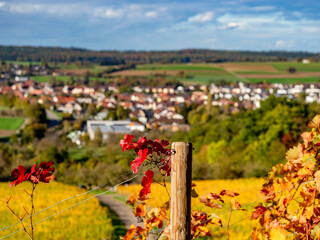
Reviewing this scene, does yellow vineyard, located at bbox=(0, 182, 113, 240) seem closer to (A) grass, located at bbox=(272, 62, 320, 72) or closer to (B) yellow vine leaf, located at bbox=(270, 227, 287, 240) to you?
(B) yellow vine leaf, located at bbox=(270, 227, 287, 240)

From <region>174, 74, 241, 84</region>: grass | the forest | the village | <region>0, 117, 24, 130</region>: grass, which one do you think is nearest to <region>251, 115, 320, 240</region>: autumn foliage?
the forest

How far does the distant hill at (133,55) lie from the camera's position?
132m

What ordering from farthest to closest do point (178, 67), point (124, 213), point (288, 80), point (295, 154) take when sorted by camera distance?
point (178, 67) < point (288, 80) < point (124, 213) < point (295, 154)

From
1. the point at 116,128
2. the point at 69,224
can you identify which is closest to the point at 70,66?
the point at 116,128

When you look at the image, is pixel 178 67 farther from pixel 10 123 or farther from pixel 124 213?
pixel 124 213

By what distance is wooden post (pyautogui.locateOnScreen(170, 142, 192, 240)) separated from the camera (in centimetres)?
191

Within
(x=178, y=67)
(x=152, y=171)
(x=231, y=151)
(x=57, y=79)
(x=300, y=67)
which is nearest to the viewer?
(x=152, y=171)

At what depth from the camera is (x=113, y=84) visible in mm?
105312

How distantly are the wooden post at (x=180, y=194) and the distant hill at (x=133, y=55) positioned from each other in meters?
129

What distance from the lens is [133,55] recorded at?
501 ft

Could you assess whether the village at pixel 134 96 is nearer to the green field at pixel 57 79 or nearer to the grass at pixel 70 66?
the green field at pixel 57 79

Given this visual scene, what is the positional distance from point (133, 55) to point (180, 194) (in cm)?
15345

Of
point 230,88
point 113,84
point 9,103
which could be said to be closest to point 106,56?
point 113,84

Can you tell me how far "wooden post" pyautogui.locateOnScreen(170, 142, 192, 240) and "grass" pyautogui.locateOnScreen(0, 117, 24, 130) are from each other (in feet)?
184
